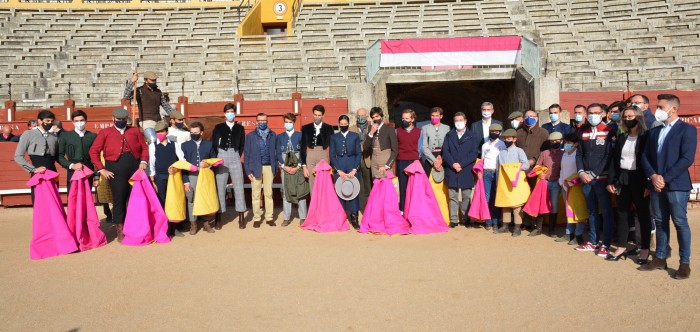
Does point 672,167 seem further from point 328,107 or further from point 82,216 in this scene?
point 328,107

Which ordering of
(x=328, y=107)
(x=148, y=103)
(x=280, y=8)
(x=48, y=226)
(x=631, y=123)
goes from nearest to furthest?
(x=631, y=123), (x=48, y=226), (x=148, y=103), (x=328, y=107), (x=280, y=8)

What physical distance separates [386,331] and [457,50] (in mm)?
10689

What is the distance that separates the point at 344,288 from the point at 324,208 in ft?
8.92

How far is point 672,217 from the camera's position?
4426 millimetres

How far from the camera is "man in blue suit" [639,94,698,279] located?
14.1 feet

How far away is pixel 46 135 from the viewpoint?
6.48 meters

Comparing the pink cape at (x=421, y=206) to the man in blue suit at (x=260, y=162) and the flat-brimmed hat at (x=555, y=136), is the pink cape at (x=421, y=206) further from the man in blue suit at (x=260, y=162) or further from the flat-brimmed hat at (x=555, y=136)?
the man in blue suit at (x=260, y=162)

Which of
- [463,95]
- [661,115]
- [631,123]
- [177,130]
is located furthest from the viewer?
[463,95]

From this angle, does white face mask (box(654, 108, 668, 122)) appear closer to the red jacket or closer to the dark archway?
the red jacket

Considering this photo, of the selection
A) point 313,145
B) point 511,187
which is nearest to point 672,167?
point 511,187

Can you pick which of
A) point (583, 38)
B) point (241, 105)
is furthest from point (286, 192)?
point (583, 38)

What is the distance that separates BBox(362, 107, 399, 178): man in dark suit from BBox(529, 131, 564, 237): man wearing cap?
1832 millimetres

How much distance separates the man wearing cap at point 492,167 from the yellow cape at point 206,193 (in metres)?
3.48

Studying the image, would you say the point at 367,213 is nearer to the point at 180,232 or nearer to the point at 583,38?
the point at 180,232
